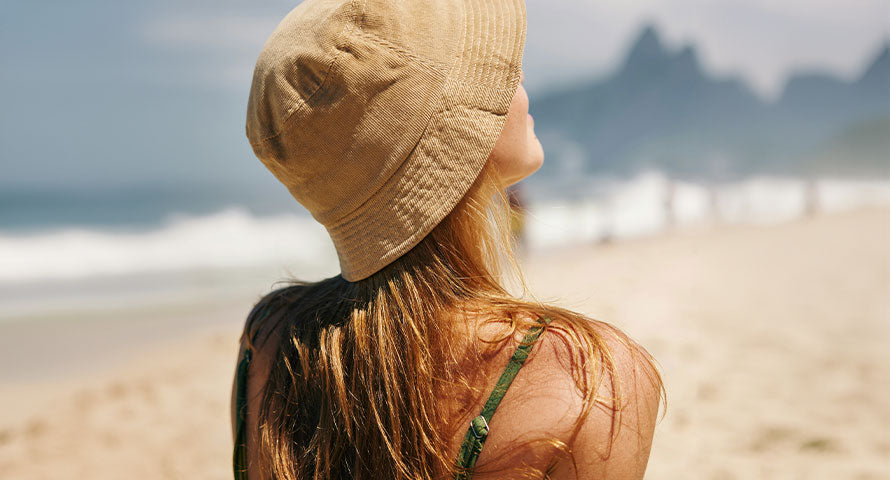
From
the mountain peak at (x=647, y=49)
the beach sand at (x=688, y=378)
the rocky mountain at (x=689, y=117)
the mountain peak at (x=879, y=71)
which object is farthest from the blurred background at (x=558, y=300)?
the mountain peak at (x=647, y=49)

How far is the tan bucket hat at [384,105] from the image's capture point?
3.53 ft

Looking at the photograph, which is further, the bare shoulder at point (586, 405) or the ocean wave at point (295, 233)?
the ocean wave at point (295, 233)

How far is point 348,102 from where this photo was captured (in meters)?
1.08

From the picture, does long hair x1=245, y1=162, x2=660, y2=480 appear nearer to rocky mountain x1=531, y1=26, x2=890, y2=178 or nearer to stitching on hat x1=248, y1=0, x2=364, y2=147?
stitching on hat x1=248, y1=0, x2=364, y2=147

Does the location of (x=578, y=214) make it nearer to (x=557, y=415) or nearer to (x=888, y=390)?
(x=888, y=390)

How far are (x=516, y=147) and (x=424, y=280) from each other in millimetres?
314

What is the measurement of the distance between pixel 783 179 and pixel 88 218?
28129 mm

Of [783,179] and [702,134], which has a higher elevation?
[702,134]

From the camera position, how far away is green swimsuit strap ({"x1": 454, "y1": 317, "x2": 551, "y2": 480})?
3.41 feet

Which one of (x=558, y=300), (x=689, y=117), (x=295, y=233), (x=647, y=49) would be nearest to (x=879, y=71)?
(x=689, y=117)

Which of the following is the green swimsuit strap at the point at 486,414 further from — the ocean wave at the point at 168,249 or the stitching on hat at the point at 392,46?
the ocean wave at the point at 168,249

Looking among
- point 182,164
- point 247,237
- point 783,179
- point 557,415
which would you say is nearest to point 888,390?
point 557,415

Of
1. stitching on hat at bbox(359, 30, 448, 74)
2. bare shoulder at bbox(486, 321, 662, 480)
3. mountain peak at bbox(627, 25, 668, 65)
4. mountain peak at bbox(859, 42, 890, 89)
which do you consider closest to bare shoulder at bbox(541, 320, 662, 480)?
bare shoulder at bbox(486, 321, 662, 480)

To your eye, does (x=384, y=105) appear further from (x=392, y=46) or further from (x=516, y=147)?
(x=516, y=147)
